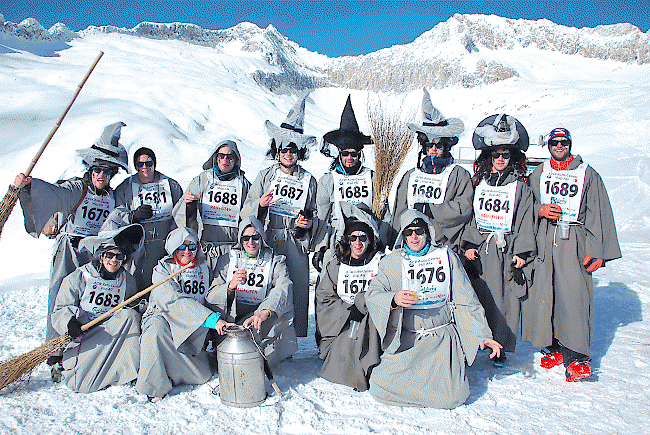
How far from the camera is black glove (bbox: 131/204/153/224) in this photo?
4.33 m

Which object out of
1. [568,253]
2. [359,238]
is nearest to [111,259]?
[359,238]

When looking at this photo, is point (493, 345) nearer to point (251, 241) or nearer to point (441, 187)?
point (441, 187)

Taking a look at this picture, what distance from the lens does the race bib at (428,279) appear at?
11.4 ft

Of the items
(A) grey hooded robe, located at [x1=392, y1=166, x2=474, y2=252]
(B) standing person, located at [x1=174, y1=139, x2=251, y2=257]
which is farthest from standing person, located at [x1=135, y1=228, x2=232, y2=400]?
(A) grey hooded robe, located at [x1=392, y1=166, x2=474, y2=252]

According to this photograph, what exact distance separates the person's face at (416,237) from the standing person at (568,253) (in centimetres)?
109

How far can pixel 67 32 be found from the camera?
38.7 metres

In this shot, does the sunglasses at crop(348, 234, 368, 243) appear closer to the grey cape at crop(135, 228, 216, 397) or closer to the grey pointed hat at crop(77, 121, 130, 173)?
the grey cape at crop(135, 228, 216, 397)

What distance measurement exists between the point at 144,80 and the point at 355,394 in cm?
2387

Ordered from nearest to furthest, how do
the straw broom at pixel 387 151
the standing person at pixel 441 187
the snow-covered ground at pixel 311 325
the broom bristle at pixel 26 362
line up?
1. the snow-covered ground at pixel 311 325
2. the broom bristle at pixel 26 362
3. the standing person at pixel 441 187
4. the straw broom at pixel 387 151

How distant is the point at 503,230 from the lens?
392 centimetres

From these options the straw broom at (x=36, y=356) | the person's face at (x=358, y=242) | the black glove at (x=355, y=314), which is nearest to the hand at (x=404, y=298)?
the black glove at (x=355, y=314)

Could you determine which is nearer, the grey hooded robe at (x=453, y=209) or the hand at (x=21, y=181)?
the hand at (x=21, y=181)

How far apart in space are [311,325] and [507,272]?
2415mm

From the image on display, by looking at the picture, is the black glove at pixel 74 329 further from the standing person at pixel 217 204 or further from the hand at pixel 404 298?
the hand at pixel 404 298
